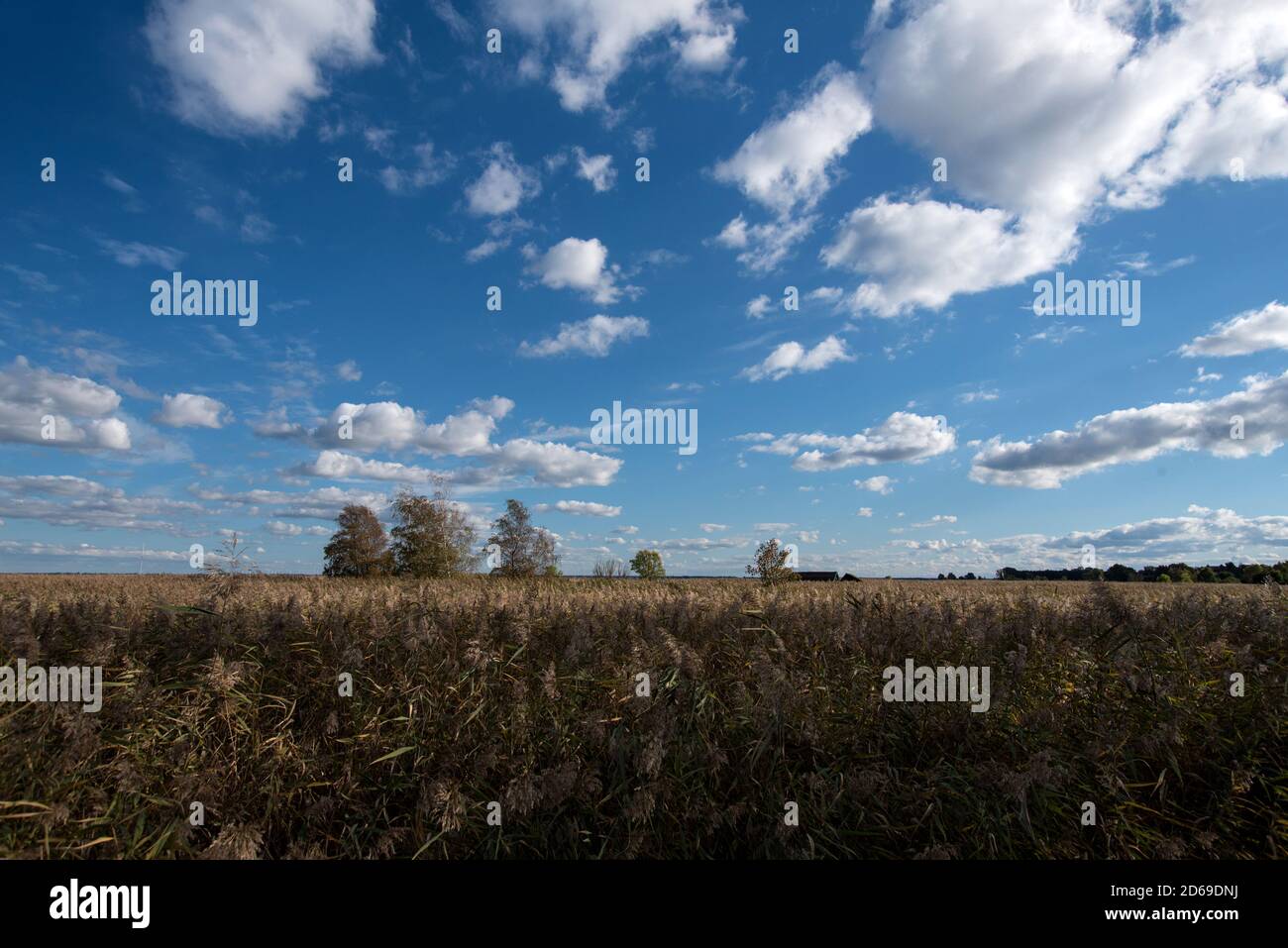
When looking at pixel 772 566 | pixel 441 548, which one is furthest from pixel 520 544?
pixel 772 566

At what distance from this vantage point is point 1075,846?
545cm

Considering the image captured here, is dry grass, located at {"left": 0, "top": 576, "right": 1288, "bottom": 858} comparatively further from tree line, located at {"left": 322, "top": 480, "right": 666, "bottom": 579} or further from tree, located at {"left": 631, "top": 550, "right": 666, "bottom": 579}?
tree, located at {"left": 631, "top": 550, "right": 666, "bottom": 579}

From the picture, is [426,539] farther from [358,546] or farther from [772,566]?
[772,566]

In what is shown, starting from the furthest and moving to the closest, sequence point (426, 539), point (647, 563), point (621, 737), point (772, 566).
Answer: point (647, 563) < point (426, 539) < point (772, 566) < point (621, 737)

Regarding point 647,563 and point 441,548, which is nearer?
point 441,548

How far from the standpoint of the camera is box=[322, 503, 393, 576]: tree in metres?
42.2

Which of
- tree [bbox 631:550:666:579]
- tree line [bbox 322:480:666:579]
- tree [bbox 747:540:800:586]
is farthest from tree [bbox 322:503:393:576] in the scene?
tree [bbox 747:540:800:586]

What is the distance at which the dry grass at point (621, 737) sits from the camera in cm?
A: 562

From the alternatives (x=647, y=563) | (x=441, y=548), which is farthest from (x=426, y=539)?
(x=647, y=563)

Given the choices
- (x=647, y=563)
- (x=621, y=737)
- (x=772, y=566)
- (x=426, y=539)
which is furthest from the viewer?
(x=647, y=563)

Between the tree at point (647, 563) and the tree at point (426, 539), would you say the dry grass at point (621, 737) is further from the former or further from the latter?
the tree at point (647, 563)

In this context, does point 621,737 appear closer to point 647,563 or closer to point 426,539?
point 426,539

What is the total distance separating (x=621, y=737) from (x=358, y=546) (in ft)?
140

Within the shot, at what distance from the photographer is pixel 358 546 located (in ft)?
145
